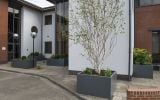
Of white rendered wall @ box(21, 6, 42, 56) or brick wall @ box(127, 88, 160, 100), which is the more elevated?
white rendered wall @ box(21, 6, 42, 56)

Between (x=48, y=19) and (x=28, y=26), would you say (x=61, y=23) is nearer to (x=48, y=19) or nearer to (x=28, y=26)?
(x=28, y=26)

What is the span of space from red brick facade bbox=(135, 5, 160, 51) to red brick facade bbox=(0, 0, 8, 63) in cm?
1237

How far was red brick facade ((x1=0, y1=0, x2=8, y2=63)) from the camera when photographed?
20359mm

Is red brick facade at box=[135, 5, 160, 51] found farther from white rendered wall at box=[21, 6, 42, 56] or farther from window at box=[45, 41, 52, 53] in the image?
white rendered wall at box=[21, 6, 42, 56]

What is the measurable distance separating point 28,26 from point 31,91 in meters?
16.5

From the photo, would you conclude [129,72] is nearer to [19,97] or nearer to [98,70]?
[98,70]

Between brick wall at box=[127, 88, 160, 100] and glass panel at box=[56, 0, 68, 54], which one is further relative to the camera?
glass panel at box=[56, 0, 68, 54]

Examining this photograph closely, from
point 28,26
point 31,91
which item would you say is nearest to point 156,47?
point 31,91

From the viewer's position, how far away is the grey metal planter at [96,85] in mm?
7959

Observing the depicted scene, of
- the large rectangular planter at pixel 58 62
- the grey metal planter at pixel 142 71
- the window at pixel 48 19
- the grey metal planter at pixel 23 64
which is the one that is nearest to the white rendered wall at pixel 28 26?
the window at pixel 48 19

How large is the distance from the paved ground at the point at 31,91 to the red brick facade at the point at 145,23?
9223 mm

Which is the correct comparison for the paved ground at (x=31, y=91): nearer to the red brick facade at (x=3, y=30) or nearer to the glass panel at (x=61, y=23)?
the glass panel at (x=61, y=23)

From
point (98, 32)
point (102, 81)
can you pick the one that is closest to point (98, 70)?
point (102, 81)

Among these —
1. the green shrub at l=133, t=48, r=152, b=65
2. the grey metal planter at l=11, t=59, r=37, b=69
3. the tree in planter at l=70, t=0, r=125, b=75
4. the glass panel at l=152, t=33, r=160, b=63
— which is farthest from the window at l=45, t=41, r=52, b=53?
the tree in planter at l=70, t=0, r=125, b=75
